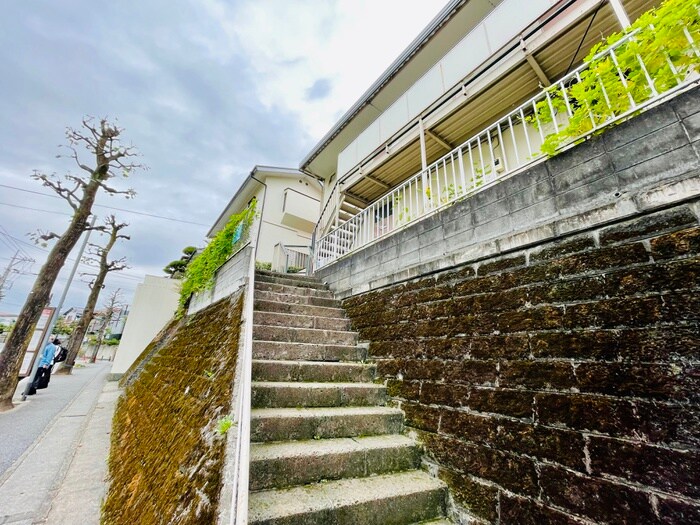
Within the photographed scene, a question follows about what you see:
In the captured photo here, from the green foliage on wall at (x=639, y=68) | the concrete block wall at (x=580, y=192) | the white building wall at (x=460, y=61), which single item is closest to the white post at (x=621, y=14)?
the green foliage on wall at (x=639, y=68)

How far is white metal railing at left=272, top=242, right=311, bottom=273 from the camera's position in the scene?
10.5 meters

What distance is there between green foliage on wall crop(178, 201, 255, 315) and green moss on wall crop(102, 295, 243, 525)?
7.65ft

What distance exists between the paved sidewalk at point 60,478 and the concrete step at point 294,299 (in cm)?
280

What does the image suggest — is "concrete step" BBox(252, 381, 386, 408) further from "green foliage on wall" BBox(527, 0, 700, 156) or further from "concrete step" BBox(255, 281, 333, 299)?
"green foliage on wall" BBox(527, 0, 700, 156)

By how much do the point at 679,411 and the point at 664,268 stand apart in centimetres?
75

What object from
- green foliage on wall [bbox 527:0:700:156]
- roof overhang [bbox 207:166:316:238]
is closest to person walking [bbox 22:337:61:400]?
roof overhang [bbox 207:166:316:238]

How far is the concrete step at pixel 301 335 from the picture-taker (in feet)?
11.2

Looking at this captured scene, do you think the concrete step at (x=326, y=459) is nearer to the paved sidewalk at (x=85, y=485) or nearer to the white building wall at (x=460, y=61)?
the paved sidewalk at (x=85, y=485)

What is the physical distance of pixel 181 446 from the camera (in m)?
2.32

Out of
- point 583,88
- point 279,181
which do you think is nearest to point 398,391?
point 583,88

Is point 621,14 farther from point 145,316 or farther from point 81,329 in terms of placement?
point 81,329

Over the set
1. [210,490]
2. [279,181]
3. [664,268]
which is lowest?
[210,490]

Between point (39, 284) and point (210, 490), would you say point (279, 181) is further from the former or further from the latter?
point (210, 490)

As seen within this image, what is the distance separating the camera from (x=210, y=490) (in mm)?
1549
